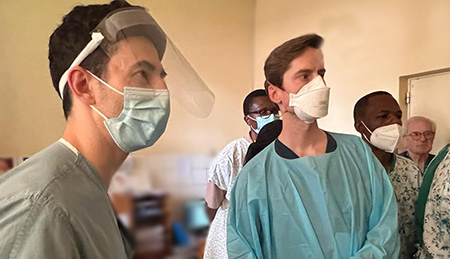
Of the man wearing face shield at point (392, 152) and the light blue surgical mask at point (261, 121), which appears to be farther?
the light blue surgical mask at point (261, 121)

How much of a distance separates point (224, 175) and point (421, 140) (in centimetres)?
139

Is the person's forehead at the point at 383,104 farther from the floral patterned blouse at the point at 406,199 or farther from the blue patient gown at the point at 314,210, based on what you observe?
the blue patient gown at the point at 314,210

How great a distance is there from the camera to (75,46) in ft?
2.49

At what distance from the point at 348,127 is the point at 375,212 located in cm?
178

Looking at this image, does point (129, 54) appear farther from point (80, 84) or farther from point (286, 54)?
point (286, 54)

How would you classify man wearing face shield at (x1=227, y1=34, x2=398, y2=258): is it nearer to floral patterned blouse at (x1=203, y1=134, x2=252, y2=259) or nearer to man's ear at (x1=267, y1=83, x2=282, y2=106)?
man's ear at (x1=267, y1=83, x2=282, y2=106)

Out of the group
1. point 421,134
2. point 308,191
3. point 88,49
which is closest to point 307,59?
point 308,191

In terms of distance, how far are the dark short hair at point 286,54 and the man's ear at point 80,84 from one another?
76 cm

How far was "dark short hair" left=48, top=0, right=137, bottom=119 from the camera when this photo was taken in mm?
758

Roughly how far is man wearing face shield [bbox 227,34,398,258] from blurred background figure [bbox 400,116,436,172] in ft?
4.48

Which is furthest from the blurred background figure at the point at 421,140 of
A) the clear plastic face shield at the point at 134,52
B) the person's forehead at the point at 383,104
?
the clear plastic face shield at the point at 134,52

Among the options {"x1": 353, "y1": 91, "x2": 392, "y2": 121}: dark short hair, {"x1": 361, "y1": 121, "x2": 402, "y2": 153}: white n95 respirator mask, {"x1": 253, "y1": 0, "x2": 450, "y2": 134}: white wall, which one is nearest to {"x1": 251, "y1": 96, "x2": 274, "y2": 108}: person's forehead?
{"x1": 253, "y1": 0, "x2": 450, "y2": 134}: white wall

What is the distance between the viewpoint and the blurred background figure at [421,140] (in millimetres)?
2439

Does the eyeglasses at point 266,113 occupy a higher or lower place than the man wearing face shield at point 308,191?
higher
